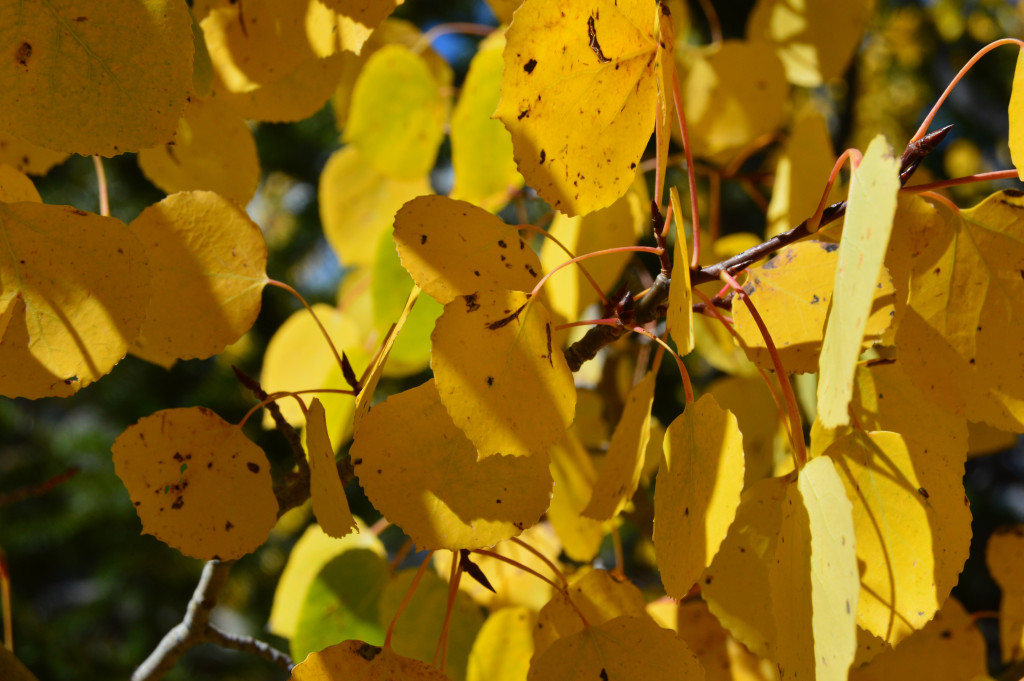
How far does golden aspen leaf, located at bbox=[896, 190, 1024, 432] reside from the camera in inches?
12.6

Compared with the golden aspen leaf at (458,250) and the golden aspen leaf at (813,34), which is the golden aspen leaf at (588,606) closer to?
the golden aspen leaf at (458,250)

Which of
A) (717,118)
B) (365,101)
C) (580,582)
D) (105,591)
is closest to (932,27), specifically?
(717,118)

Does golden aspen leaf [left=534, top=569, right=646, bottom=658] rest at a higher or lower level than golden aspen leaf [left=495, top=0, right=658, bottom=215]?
lower

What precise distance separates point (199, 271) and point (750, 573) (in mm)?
298

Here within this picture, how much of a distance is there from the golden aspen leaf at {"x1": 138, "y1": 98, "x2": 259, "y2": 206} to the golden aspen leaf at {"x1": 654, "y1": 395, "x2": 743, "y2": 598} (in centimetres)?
30

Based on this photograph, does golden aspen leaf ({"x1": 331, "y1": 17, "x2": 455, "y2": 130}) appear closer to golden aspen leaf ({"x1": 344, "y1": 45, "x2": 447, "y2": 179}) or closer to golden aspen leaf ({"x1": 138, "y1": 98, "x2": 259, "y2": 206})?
golden aspen leaf ({"x1": 344, "y1": 45, "x2": 447, "y2": 179})

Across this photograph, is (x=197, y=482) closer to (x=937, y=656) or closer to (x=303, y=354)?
(x=303, y=354)

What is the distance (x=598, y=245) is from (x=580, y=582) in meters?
0.21

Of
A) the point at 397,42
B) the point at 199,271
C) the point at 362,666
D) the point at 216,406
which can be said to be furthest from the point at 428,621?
the point at 216,406

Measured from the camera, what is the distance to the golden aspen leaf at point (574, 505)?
1.65 ft

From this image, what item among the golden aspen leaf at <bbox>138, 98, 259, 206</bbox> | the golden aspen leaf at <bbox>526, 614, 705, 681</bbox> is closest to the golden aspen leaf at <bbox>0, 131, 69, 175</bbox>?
the golden aspen leaf at <bbox>138, 98, 259, 206</bbox>

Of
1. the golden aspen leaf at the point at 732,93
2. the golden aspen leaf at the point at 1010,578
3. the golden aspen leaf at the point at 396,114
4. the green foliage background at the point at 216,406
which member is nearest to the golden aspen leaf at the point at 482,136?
the golden aspen leaf at the point at 396,114

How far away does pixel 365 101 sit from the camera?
1.93 feet

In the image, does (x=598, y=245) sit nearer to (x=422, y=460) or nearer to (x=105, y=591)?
(x=422, y=460)
